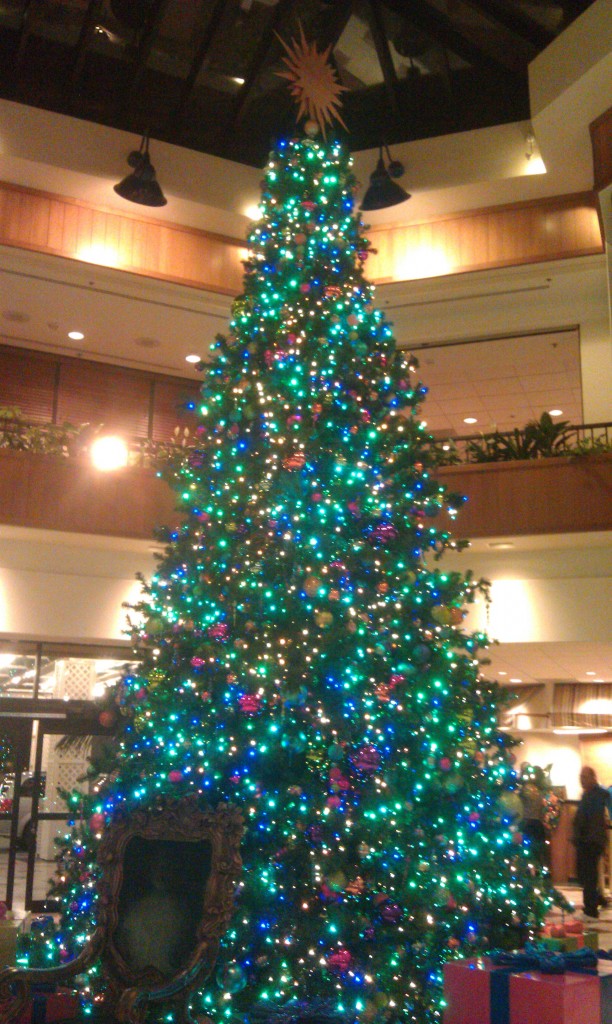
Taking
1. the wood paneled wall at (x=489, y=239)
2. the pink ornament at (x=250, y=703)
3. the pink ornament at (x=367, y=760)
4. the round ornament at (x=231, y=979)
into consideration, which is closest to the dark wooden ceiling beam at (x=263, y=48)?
the wood paneled wall at (x=489, y=239)

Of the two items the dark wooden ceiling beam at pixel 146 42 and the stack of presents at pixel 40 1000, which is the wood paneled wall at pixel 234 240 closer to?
the dark wooden ceiling beam at pixel 146 42

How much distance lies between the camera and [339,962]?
4707mm

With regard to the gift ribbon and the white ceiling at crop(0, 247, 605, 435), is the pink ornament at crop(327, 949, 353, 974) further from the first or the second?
the white ceiling at crop(0, 247, 605, 435)

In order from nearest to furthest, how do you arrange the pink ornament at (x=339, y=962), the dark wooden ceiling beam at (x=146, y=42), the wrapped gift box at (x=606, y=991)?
the wrapped gift box at (x=606, y=991) < the pink ornament at (x=339, y=962) < the dark wooden ceiling beam at (x=146, y=42)

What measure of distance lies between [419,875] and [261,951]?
879 mm

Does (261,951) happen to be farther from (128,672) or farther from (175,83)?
(175,83)

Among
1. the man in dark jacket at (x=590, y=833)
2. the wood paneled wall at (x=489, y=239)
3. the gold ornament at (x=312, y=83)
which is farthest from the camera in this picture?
the wood paneled wall at (x=489, y=239)

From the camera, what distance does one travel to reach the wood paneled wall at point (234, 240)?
11008mm

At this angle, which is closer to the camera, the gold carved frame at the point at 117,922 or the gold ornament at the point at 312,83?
the gold carved frame at the point at 117,922

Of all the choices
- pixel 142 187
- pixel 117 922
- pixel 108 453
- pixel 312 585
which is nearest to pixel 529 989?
pixel 117 922

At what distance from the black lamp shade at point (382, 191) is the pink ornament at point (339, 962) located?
8587 millimetres

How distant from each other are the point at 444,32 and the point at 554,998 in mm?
10140

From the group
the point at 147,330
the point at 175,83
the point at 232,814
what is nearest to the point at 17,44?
the point at 175,83

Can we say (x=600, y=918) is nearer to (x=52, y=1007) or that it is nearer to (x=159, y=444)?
(x=159, y=444)
